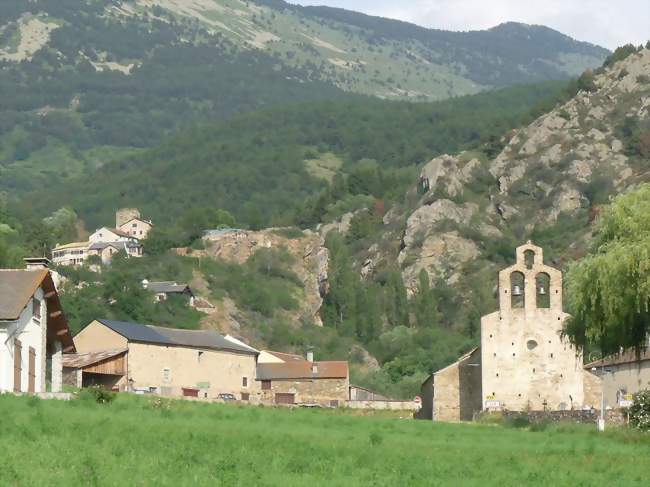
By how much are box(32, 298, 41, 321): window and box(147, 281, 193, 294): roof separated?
10206 centimetres

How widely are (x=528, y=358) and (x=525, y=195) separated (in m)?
109

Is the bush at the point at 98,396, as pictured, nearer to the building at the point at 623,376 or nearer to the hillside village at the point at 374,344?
the hillside village at the point at 374,344

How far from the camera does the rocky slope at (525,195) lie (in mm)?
179875

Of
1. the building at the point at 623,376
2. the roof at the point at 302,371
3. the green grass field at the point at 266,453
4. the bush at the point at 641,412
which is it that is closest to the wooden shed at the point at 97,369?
the roof at the point at 302,371

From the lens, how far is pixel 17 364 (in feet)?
169

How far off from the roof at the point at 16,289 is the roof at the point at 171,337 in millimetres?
36668

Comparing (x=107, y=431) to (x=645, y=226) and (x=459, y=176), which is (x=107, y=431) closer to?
(x=645, y=226)

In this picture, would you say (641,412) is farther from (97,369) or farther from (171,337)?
(171,337)

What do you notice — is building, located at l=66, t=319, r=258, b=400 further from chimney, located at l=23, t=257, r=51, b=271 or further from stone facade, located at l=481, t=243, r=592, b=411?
chimney, located at l=23, t=257, r=51, b=271

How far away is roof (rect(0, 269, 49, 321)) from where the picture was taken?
50688mm

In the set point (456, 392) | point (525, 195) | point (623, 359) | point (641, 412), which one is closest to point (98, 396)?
point (641, 412)

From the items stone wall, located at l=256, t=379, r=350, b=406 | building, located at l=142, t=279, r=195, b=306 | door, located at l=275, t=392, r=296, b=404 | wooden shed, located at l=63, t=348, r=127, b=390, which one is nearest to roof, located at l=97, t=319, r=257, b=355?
wooden shed, located at l=63, t=348, r=127, b=390

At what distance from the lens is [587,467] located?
119 feet

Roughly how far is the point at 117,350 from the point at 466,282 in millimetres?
91715
